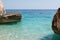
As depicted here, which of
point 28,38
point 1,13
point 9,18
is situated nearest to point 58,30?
point 28,38

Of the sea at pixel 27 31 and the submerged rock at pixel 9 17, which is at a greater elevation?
the submerged rock at pixel 9 17

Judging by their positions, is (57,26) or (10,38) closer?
(57,26)

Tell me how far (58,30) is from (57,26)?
18 cm

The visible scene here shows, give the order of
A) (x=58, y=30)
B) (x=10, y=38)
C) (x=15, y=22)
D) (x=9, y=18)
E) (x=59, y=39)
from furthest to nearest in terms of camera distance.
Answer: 1. (x=15, y=22)
2. (x=9, y=18)
3. (x=10, y=38)
4. (x=59, y=39)
5. (x=58, y=30)

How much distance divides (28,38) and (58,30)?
6.47 ft

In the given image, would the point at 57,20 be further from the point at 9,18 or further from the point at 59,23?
the point at 9,18

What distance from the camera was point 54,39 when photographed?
295 inches

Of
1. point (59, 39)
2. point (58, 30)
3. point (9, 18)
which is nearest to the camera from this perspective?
point (58, 30)

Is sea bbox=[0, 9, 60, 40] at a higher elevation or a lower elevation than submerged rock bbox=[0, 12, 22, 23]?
lower

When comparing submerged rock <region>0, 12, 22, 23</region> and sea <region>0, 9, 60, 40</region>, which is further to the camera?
submerged rock <region>0, 12, 22, 23</region>

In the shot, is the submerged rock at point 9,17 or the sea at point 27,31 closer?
the sea at point 27,31

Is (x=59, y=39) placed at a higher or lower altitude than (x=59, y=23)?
lower

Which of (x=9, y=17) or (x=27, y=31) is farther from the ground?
(x=9, y=17)

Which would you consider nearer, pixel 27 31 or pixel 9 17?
pixel 27 31
